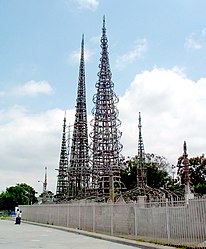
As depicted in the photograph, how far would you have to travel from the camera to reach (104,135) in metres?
58.0

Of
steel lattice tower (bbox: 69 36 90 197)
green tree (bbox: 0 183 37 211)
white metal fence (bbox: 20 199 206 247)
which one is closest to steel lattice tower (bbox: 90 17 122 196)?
steel lattice tower (bbox: 69 36 90 197)

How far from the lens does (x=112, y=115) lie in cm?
5809

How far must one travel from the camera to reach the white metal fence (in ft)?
49.9

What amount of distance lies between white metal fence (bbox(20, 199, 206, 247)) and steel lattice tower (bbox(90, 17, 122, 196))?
83.1 feet

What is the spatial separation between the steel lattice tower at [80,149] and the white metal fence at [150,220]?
32678 millimetres

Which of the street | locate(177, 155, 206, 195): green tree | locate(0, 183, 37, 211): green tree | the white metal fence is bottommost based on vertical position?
the street

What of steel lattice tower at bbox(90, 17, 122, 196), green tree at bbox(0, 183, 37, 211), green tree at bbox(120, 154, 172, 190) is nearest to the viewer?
steel lattice tower at bbox(90, 17, 122, 196)

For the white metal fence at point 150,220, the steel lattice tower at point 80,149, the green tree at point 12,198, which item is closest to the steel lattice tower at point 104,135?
the steel lattice tower at point 80,149

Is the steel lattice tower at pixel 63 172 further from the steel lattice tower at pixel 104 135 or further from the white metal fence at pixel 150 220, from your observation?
the white metal fence at pixel 150 220

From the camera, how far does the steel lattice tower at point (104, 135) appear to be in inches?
2249

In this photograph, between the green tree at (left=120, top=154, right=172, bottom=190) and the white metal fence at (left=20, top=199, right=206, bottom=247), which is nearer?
the white metal fence at (left=20, top=199, right=206, bottom=247)

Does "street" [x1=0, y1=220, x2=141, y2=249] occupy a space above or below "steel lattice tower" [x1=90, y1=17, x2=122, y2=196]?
below

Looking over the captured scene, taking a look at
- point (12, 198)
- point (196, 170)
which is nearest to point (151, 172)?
point (196, 170)

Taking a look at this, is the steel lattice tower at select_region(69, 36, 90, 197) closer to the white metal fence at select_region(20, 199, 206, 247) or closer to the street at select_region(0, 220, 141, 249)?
the white metal fence at select_region(20, 199, 206, 247)
